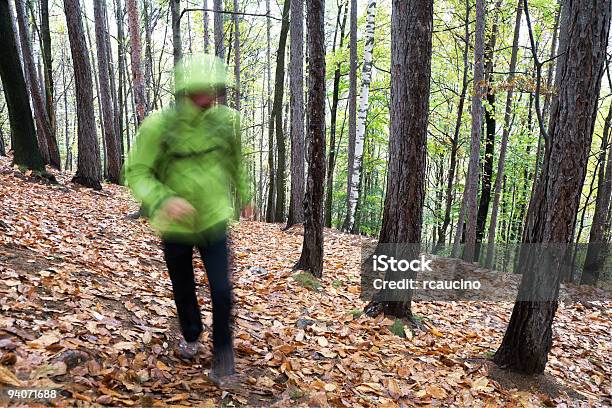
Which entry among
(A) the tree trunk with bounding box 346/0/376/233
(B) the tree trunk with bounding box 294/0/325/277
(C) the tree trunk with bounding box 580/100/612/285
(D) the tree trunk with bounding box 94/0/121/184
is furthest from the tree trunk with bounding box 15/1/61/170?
(C) the tree trunk with bounding box 580/100/612/285

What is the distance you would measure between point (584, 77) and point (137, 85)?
760cm

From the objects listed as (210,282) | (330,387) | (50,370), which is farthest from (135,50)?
(330,387)

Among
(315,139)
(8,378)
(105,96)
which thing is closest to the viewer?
(8,378)

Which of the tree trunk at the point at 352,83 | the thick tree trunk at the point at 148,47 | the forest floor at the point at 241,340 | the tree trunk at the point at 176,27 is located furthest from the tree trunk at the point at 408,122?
the thick tree trunk at the point at 148,47

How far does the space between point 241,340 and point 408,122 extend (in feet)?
10.2

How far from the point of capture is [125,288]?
14.8ft

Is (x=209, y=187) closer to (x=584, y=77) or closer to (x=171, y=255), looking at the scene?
(x=171, y=255)

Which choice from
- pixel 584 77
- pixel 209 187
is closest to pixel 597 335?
pixel 584 77

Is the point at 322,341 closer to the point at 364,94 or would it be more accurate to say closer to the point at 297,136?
the point at 297,136

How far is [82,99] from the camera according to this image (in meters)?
10.2

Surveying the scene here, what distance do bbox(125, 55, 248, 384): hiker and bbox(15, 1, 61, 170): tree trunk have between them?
11605 millimetres

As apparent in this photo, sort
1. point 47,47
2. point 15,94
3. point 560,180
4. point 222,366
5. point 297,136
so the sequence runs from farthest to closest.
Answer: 1. point 297,136
2. point 47,47
3. point 15,94
4. point 560,180
5. point 222,366

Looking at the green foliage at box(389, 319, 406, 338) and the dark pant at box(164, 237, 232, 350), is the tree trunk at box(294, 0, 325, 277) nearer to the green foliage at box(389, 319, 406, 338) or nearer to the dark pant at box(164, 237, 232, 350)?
the green foliage at box(389, 319, 406, 338)

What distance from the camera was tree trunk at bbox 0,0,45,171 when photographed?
304 inches
